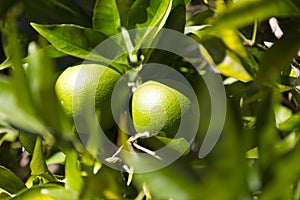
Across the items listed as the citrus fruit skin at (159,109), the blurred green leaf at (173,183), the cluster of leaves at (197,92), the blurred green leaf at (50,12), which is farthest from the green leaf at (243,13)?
the blurred green leaf at (50,12)

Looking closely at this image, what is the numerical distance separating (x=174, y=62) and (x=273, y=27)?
0.53 feet

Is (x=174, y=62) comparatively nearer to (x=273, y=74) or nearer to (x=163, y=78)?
(x=163, y=78)

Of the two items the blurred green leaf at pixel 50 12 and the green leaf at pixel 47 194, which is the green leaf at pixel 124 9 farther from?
the green leaf at pixel 47 194

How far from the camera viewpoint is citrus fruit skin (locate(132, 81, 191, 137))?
0.83 m

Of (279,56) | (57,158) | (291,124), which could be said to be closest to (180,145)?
(291,124)

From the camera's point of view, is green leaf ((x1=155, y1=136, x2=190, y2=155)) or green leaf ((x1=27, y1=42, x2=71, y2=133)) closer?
green leaf ((x1=27, y1=42, x2=71, y2=133))

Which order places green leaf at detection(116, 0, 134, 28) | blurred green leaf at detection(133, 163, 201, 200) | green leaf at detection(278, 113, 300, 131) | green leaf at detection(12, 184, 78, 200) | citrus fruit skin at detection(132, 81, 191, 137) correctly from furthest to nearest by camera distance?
green leaf at detection(116, 0, 134, 28) → citrus fruit skin at detection(132, 81, 191, 137) → green leaf at detection(278, 113, 300, 131) → green leaf at detection(12, 184, 78, 200) → blurred green leaf at detection(133, 163, 201, 200)

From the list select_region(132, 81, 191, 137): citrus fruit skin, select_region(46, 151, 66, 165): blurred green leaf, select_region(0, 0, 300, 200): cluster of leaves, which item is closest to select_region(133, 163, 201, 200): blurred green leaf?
select_region(0, 0, 300, 200): cluster of leaves

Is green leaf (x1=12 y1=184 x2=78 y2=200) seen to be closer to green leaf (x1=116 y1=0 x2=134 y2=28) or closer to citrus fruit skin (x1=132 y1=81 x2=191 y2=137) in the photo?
citrus fruit skin (x1=132 y1=81 x2=191 y2=137)

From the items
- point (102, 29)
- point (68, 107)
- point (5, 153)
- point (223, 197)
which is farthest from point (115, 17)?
point (223, 197)

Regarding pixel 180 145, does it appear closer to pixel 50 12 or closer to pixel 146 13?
pixel 146 13

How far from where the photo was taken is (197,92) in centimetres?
87

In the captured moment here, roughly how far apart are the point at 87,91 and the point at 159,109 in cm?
11

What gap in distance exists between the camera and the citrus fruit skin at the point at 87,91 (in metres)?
0.85
